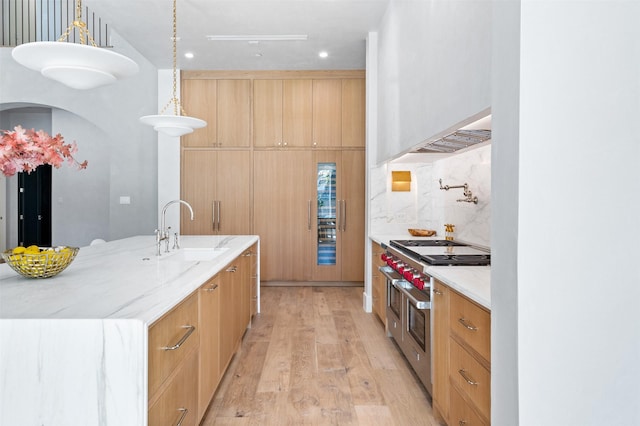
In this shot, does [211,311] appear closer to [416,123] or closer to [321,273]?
[416,123]

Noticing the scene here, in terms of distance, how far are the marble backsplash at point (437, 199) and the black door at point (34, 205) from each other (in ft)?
23.7

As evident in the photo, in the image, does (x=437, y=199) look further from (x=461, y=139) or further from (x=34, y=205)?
(x=34, y=205)

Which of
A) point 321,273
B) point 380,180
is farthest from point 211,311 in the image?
point 321,273

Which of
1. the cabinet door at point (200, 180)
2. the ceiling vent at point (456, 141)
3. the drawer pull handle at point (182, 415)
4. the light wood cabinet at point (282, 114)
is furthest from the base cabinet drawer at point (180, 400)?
the light wood cabinet at point (282, 114)

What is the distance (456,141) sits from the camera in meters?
2.49

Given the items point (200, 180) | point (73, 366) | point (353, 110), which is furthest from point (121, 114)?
point (73, 366)

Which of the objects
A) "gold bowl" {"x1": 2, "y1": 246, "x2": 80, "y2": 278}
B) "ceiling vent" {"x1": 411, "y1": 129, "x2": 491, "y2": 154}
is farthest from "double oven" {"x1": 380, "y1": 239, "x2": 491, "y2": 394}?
"gold bowl" {"x1": 2, "y1": 246, "x2": 80, "y2": 278}

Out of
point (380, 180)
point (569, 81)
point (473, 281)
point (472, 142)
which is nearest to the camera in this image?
point (569, 81)

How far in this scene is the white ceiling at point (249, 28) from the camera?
3705mm

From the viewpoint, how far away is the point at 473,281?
168 cm

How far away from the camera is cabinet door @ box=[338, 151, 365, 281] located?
17.8 feet

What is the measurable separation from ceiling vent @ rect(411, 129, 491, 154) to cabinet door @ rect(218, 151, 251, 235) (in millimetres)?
3030

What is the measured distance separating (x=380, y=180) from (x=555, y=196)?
337 centimetres

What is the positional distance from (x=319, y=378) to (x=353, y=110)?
3.92m
